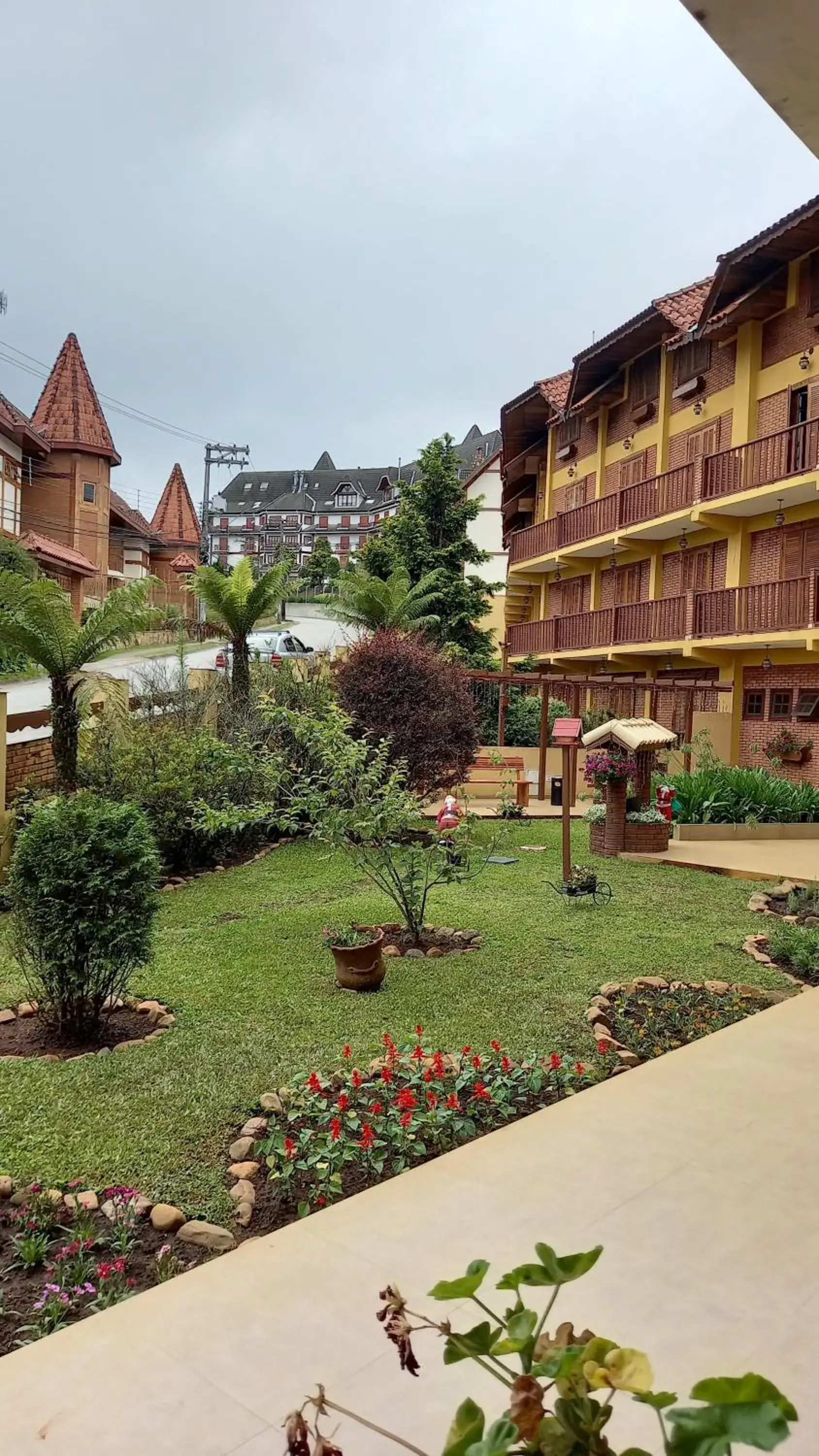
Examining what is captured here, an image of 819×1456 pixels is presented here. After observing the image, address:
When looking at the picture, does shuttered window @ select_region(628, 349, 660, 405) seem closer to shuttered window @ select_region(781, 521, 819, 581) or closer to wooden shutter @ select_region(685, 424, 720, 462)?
wooden shutter @ select_region(685, 424, 720, 462)

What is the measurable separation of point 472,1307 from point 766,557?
18567 millimetres

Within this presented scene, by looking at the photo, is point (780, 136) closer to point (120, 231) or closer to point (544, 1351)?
point (544, 1351)

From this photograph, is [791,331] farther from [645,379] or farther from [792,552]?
[645,379]

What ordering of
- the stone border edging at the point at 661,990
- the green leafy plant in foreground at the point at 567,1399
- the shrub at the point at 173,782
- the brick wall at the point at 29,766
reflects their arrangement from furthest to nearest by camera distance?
the brick wall at the point at 29,766 < the shrub at the point at 173,782 < the stone border edging at the point at 661,990 < the green leafy plant in foreground at the point at 567,1399

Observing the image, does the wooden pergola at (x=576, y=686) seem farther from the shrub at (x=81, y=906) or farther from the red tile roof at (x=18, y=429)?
the red tile roof at (x=18, y=429)

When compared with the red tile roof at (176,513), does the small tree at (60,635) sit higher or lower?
lower

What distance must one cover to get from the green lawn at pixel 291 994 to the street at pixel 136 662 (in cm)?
679

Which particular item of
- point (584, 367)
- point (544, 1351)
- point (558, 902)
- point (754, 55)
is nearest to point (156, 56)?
point (754, 55)

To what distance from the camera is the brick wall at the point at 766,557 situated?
18672 millimetres

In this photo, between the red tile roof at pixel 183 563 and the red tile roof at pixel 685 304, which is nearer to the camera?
the red tile roof at pixel 685 304

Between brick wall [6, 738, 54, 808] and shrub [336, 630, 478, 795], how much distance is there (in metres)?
4.47

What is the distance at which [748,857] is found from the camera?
12.2 metres

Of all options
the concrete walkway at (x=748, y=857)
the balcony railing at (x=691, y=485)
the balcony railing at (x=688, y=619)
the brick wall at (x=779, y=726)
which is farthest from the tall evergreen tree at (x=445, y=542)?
the concrete walkway at (x=748, y=857)

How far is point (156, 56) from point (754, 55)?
10.4ft
